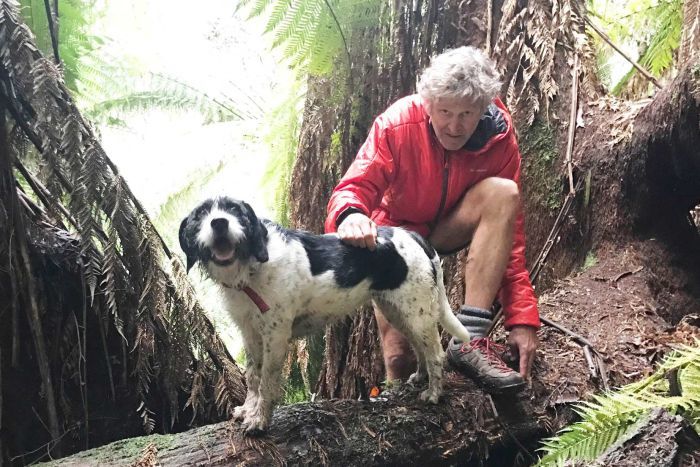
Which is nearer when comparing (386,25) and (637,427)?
(637,427)

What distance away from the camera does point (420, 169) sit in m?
2.92

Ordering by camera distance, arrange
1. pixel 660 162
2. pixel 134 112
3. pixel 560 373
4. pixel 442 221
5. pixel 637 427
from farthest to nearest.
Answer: pixel 134 112 → pixel 660 162 → pixel 442 221 → pixel 560 373 → pixel 637 427

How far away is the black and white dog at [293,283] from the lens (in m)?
2.08

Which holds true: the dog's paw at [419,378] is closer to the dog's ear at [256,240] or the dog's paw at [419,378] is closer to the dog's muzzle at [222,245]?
the dog's ear at [256,240]

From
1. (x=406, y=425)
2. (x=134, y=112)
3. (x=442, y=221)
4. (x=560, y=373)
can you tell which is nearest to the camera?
(x=406, y=425)

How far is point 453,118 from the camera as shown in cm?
266

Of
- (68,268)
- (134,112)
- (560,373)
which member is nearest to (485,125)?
(560,373)

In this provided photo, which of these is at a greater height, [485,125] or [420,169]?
Result: [485,125]

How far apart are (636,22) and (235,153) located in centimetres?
396

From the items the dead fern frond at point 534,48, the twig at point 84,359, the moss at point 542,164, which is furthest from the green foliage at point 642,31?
the twig at point 84,359

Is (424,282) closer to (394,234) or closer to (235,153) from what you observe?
(394,234)

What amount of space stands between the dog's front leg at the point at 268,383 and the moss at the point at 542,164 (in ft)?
7.86

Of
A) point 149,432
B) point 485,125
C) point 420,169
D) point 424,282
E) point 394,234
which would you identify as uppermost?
point 485,125

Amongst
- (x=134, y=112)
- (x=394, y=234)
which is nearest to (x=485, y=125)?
(x=394, y=234)
